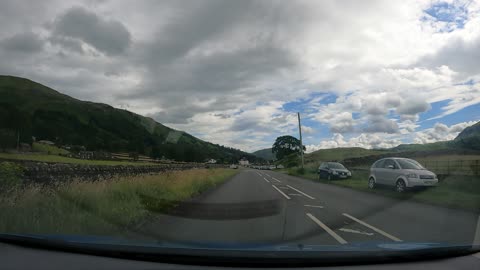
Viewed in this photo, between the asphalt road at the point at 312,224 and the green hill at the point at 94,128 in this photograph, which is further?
the green hill at the point at 94,128

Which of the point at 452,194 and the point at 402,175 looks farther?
the point at 402,175

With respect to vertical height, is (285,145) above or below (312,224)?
above

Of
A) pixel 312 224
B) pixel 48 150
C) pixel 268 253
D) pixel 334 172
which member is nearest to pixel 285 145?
pixel 48 150

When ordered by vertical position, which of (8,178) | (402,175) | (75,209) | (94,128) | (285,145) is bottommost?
(75,209)

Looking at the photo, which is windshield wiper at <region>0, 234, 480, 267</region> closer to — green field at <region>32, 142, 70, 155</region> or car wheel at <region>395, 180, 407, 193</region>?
car wheel at <region>395, 180, 407, 193</region>

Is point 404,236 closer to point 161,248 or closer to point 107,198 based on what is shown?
point 161,248

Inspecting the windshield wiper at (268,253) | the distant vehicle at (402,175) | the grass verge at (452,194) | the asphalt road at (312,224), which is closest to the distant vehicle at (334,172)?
the grass verge at (452,194)

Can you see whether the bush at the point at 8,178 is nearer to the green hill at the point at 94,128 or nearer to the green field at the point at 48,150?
the green field at the point at 48,150

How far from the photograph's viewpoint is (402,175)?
15.6m

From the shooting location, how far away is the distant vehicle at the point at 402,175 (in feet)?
49.8

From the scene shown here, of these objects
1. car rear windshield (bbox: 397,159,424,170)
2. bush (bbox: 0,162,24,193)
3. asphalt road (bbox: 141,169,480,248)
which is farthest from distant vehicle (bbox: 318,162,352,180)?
bush (bbox: 0,162,24,193)

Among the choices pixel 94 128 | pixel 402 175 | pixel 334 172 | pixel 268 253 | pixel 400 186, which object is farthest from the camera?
pixel 94 128

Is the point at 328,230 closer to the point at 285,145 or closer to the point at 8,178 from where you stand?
the point at 8,178

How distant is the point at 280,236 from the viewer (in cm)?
673
